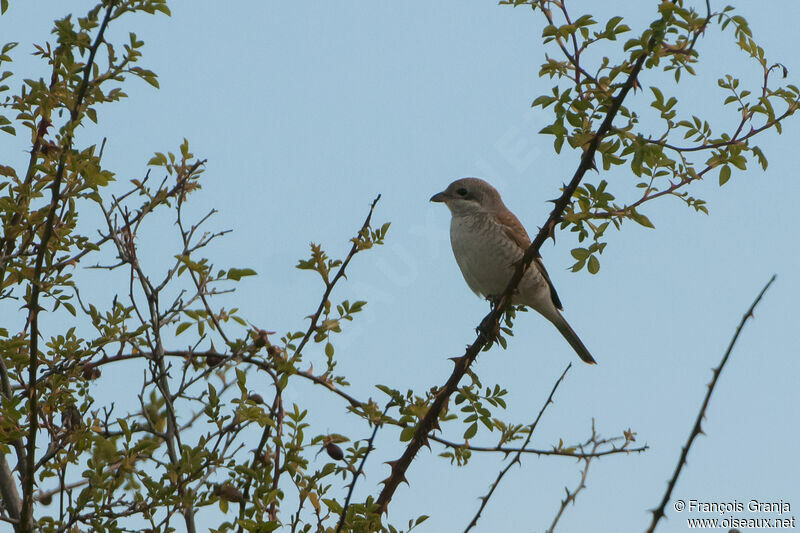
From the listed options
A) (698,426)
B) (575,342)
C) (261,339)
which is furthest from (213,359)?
(575,342)

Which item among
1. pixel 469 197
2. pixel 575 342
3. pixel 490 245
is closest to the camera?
pixel 490 245

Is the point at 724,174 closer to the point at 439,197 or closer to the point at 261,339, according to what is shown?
the point at 261,339

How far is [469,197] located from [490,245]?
2.20ft

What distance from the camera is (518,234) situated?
21.8 ft

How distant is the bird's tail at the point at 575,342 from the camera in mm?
7316

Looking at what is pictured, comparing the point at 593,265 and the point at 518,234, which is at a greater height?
the point at 518,234

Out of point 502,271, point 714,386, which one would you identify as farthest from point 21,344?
point 502,271

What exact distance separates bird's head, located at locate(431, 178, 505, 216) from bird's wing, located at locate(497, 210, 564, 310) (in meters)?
0.14

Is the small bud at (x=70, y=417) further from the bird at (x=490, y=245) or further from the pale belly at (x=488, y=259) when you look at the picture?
the pale belly at (x=488, y=259)

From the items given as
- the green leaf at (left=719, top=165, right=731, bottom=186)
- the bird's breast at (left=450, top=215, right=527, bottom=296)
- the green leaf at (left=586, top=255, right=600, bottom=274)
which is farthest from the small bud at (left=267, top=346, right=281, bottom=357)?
the bird's breast at (left=450, top=215, right=527, bottom=296)

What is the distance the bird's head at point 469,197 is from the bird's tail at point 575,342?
3.48ft

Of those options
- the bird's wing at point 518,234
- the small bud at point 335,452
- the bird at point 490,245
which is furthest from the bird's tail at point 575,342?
the small bud at point 335,452

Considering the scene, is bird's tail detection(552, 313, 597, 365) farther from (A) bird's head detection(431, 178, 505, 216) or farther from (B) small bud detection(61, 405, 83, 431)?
(B) small bud detection(61, 405, 83, 431)

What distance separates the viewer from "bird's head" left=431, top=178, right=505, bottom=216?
22.6 ft
